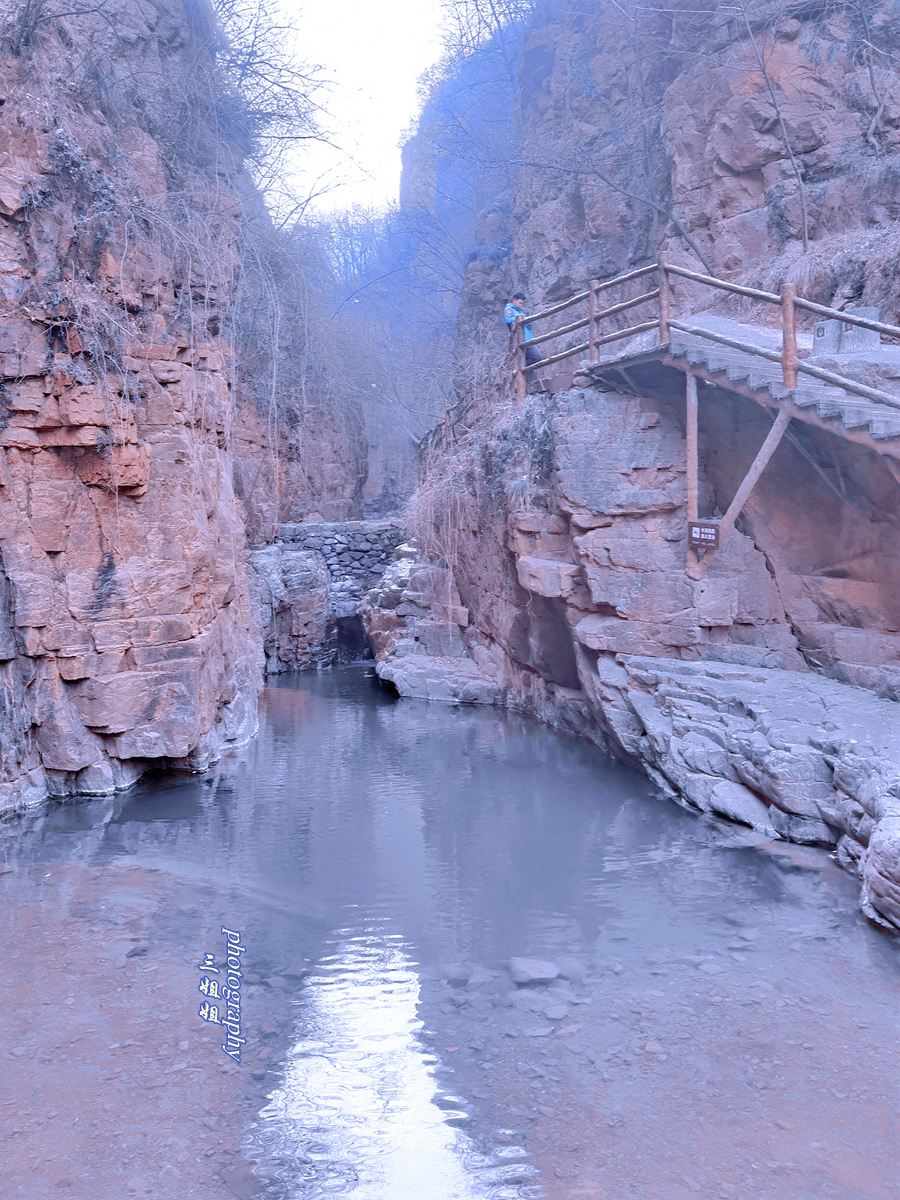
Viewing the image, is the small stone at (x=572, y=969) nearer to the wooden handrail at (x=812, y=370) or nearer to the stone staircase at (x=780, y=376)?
the stone staircase at (x=780, y=376)

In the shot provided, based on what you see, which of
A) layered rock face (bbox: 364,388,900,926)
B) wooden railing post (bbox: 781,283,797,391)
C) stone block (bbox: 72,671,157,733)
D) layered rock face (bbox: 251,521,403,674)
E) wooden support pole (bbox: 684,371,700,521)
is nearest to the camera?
layered rock face (bbox: 364,388,900,926)

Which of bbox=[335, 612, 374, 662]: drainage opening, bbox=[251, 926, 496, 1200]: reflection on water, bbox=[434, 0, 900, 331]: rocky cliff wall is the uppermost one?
bbox=[434, 0, 900, 331]: rocky cliff wall

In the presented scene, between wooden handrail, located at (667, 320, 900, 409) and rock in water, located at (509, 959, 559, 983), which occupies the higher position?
wooden handrail, located at (667, 320, 900, 409)

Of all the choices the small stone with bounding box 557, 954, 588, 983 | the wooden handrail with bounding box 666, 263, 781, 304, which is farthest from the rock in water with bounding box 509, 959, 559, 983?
the wooden handrail with bounding box 666, 263, 781, 304

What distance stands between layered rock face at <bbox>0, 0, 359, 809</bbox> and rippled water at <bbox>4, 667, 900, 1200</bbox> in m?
0.98

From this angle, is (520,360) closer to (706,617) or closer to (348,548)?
(706,617)

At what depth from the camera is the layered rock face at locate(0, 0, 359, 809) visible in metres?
7.45

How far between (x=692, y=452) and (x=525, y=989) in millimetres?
5775

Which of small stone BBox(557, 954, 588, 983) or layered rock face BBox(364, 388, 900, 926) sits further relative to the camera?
layered rock face BBox(364, 388, 900, 926)

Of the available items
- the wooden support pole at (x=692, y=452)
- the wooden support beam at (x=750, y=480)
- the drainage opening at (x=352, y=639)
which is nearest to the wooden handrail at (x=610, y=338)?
the wooden support pole at (x=692, y=452)

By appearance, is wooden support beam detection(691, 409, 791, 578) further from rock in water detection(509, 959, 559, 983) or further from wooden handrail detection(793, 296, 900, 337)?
rock in water detection(509, 959, 559, 983)

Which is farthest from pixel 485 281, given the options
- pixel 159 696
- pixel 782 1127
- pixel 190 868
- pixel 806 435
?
pixel 782 1127

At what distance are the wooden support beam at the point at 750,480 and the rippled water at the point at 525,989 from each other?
7.97 ft

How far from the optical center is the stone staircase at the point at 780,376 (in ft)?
→ 21.7
